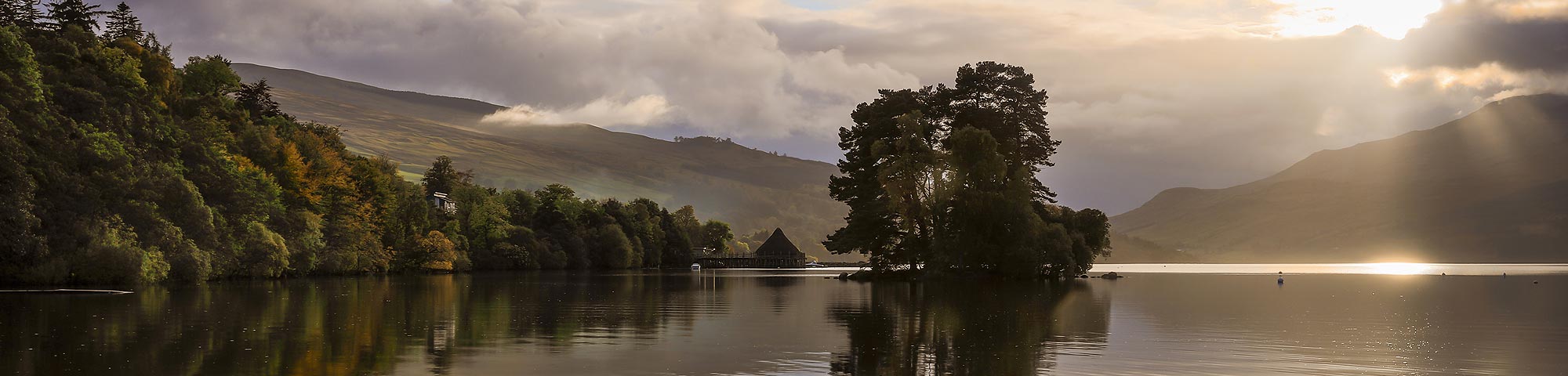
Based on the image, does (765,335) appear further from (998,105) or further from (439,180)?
(439,180)

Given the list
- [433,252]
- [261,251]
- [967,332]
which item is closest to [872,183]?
[261,251]

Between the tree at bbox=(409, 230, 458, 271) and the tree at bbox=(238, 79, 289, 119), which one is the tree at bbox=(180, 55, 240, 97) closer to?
the tree at bbox=(238, 79, 289, 119)

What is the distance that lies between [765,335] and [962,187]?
2199 inches

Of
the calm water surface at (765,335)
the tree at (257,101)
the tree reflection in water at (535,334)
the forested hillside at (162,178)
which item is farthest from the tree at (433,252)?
the tree reflection in water at (535,334)

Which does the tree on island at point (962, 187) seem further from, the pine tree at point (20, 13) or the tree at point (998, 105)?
the pine tree at point (20, 13)

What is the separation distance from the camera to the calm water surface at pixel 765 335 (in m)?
22.5

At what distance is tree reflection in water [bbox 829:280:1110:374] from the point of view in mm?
23047

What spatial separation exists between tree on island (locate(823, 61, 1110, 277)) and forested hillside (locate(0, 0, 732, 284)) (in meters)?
43.9

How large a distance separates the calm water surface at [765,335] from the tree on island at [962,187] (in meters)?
29.4

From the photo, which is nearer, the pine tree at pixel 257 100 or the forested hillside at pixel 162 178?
the forested hillside at pixel 162 178

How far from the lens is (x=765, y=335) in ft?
102

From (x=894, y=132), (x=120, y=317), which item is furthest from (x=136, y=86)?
(x=894, y=132)

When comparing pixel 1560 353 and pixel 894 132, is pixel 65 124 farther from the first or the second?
pixel 1560 353

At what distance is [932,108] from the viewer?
324 feet
